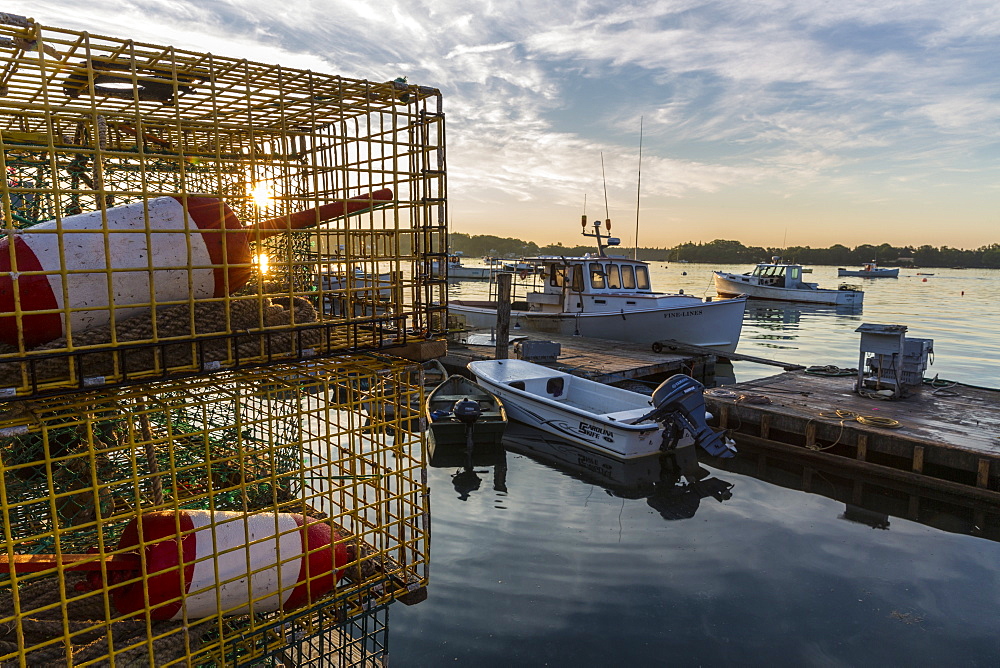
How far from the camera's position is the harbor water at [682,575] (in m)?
5.97

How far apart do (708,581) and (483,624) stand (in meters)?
2.83

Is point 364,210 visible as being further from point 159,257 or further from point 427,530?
point 427,530

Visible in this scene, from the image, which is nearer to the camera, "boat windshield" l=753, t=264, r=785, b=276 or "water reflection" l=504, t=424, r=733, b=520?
"water reflection" l=504, t=424, r=733, b=520

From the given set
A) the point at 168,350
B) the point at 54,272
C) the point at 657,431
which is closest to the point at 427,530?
the point at 168,350

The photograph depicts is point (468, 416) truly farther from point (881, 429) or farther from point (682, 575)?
point (881, 429)

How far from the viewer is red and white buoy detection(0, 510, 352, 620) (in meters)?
2.59

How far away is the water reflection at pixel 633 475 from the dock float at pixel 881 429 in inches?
65.2

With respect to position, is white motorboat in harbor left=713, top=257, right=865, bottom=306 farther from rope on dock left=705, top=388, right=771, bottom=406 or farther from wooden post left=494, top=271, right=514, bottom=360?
rope on dock left=705, top=388, right=771, bottom=406

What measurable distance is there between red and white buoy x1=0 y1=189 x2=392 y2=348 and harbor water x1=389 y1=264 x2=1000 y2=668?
182 inches

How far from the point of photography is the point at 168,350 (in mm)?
2547

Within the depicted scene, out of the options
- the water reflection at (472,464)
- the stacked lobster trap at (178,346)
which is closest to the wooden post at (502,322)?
the water reflection at (472,464)

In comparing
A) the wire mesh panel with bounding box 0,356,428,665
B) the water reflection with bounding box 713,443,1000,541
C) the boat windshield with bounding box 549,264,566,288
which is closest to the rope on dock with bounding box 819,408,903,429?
the water reflection with bounding box 713,443,1000,541

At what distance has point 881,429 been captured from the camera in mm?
10219

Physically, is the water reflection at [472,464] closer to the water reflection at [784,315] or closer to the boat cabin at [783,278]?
the water reflection at [784,315]
